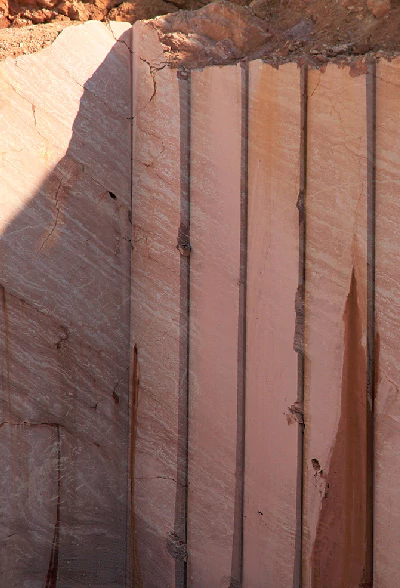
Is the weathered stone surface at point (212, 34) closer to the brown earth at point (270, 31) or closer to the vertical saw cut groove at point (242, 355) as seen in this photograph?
the brown earth at point (270, 31)

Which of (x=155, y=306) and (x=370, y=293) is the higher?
(x=155, y=306)

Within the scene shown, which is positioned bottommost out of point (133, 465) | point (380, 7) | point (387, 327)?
point (133, 465)

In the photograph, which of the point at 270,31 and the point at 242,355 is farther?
the point at 270,31

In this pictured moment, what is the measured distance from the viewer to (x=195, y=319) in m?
3.98

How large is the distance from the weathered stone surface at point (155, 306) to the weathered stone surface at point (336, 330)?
2.44ft

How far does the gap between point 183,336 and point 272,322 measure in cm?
51

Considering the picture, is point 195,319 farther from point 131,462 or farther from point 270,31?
point 270,31

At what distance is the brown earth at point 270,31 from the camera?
11.6 ft

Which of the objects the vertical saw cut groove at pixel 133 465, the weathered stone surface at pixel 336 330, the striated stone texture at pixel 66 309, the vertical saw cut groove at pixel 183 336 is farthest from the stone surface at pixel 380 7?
the vertical saw cut groove at pixel 133 465

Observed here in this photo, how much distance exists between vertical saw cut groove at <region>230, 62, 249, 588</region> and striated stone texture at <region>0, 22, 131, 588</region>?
0.67 meters

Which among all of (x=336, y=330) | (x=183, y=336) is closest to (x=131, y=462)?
(x=183, y=336)

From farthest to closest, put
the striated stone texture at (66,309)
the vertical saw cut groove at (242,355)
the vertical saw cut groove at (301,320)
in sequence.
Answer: the striated stone texture at (66,309)
the vertical saw cut groove at (242,355)
the vertical saw cut groove at (301,320)

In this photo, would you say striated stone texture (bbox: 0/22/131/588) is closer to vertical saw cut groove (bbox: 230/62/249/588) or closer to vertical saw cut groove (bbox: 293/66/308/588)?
vertical saw cut groove (bbox: 230/62/249/588)

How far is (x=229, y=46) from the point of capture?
156 inches
